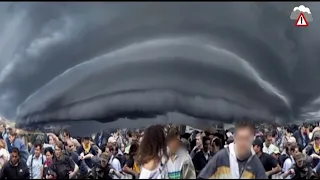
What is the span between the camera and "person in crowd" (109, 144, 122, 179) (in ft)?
26.4

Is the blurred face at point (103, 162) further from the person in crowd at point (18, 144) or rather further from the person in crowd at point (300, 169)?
the person in crowd at point (300, 169)

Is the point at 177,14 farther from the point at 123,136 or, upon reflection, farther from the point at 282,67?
the point at 123,136

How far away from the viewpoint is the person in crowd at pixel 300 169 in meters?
7.82

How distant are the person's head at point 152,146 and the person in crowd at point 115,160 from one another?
2.97 metres

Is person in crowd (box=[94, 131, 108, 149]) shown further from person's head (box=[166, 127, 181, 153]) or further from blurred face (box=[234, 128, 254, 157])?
blurred face (box=[234, 128, 254, 157])

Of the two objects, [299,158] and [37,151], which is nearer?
[299,158]

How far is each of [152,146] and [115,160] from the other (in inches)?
140

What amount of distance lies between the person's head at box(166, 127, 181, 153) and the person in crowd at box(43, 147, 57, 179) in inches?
98.8

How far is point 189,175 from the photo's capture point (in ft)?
18.0

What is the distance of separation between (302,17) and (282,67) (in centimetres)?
69

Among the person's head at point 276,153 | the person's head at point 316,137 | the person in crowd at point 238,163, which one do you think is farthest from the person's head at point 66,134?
the person in crowd at point 238,163

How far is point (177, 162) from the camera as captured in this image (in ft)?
18.5

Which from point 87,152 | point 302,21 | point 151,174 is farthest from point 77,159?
point 151,174

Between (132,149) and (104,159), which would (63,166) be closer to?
(104,159)
